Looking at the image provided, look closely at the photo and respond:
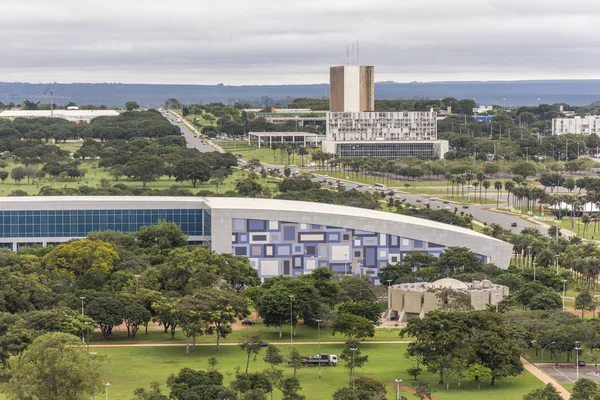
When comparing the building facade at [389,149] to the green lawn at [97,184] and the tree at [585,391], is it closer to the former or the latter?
the green lawn at [97,184]

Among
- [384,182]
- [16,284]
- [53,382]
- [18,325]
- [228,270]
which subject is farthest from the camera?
[384,182]

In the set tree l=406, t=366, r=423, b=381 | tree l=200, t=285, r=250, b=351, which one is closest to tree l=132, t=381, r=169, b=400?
tree l=406, t=366, r=423, b=381

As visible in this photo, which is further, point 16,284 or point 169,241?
point 169,241

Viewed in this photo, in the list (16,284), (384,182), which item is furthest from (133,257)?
(384,182)

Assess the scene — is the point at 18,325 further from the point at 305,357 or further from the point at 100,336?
the point at 305,357

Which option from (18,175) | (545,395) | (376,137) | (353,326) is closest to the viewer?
(545,395)

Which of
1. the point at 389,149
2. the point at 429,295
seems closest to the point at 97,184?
the point at 389,149

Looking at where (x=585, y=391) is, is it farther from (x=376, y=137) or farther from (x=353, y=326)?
(x=376, y=137)

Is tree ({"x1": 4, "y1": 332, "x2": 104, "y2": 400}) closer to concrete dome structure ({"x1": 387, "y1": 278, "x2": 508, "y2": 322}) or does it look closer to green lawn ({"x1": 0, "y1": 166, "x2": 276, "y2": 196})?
concrete dome structure ({"x1": 387, "y1": 278, "x2": 508, "y2": 322})
